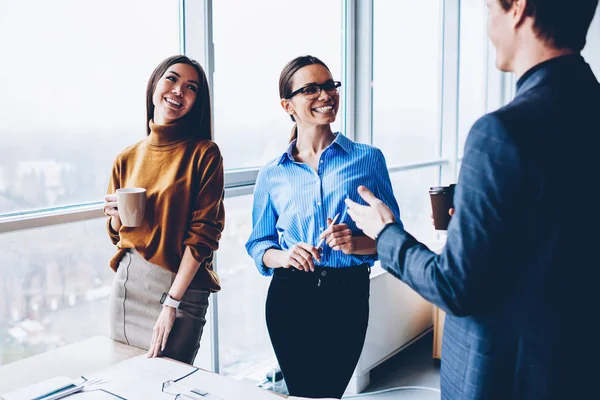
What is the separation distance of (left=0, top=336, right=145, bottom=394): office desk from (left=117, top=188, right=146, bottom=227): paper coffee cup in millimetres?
348

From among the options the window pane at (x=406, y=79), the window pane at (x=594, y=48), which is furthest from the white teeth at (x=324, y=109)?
the window pane at (x=594, y=48)

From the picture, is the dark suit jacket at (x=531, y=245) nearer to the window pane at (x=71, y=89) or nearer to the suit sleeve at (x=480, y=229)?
the suit sleeve at (x=480, y=229)

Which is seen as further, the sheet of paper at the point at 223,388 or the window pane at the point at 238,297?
the window pane at the point at 238,297

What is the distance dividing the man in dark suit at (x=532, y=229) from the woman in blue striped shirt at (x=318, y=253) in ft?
2.56

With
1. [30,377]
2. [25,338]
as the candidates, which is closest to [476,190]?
[30,377]

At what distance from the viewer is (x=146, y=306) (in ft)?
5.23

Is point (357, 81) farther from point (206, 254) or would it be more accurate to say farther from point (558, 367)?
point (558, 367)

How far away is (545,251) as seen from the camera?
2.97 feet

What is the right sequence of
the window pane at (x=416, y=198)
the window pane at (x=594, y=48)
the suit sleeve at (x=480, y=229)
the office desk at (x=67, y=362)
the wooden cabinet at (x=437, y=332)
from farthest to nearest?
1. the window pane at (x=594, y=48)
2. the window pane at (x=416, y=198)
3. the wooden cabinet at (x=437, y=332)
4. the office desk at (x=67, y=362)
5. the suit sleeve at (x=480, y=229)

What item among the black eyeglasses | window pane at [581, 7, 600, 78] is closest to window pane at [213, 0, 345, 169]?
the black eyeglasses

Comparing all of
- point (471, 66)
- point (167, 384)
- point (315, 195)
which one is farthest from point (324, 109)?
point (471, 66)

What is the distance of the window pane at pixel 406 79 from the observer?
363cm

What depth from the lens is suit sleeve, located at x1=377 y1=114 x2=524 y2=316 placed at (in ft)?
2.91

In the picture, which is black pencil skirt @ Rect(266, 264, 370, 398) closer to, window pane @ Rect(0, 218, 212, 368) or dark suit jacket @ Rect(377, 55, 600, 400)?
window pane @ Rect(0, 218, 212, 368)
